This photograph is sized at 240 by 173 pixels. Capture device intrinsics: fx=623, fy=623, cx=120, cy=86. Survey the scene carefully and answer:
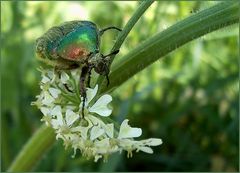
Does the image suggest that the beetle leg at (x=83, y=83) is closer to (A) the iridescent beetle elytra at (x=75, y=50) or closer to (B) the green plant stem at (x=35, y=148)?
(A) the iridescent beetle elytra at (x=75, y=50)

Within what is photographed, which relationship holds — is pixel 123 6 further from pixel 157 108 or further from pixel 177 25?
pixel 177 25

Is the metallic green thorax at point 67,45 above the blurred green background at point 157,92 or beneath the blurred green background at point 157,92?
beneath

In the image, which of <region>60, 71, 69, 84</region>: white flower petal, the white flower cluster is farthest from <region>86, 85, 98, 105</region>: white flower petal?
<region>60, 71, 69, 84</region>: white flower petal

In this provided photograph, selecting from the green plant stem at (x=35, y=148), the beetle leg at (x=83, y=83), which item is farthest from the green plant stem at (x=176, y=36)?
the green plant stem at (x=35, y=148)

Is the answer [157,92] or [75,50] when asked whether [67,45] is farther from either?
[157,92]

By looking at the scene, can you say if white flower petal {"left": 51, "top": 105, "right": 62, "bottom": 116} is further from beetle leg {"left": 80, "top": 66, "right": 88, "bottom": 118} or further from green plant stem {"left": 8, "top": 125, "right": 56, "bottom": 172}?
green plant stem {"left": 8, "top": 125, "right": 56, "bottom": 172}

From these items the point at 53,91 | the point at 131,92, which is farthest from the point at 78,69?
the point at 131,92
